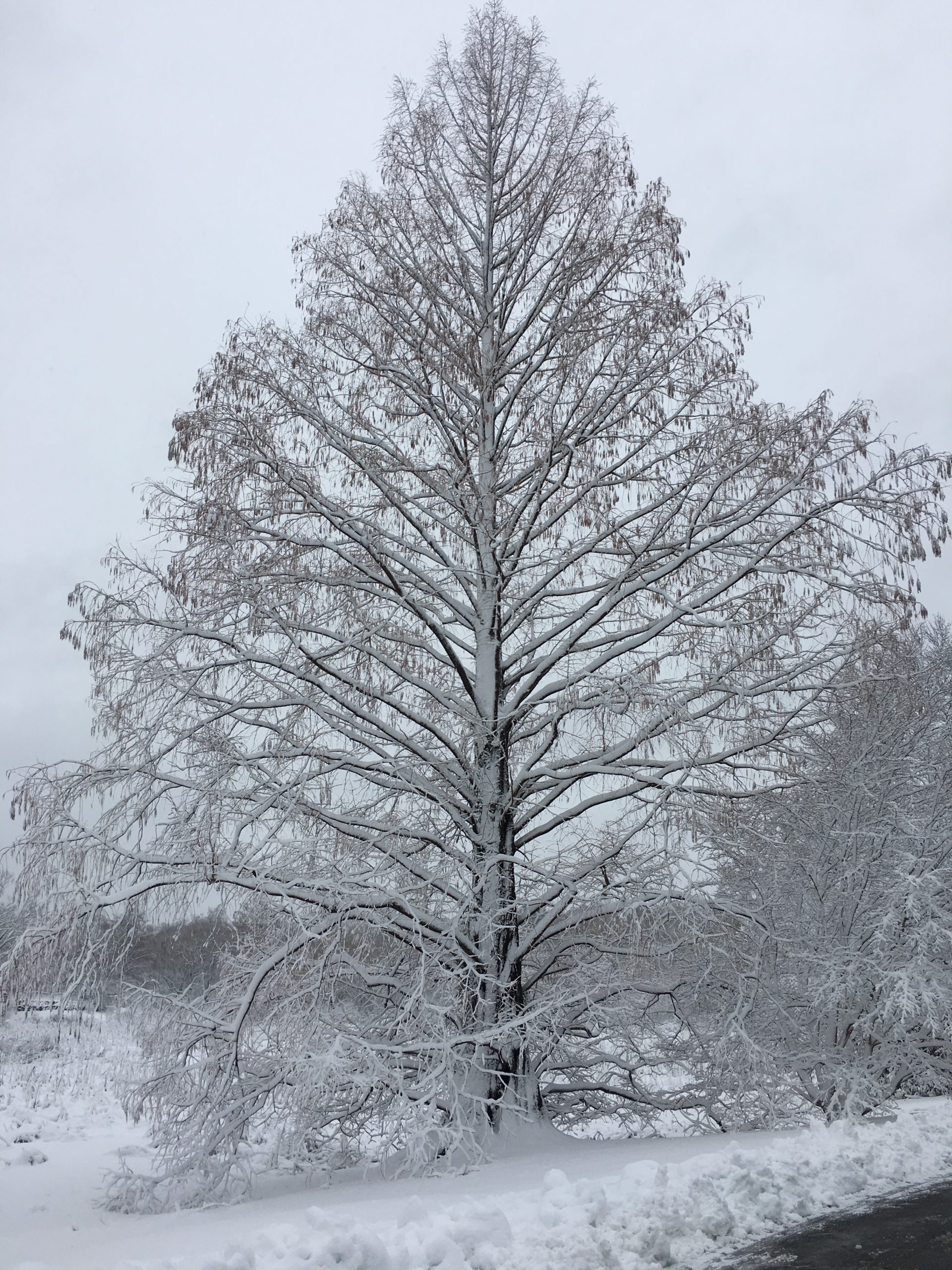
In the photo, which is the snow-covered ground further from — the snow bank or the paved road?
the paved road

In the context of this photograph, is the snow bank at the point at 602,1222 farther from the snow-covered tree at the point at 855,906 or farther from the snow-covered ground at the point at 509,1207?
the snow-covered tree at the point at 855,906

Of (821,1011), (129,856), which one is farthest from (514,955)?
(821,1011)

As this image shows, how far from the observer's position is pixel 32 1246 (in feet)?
19.0

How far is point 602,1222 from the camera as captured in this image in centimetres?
475

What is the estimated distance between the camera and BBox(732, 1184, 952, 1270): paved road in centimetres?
443

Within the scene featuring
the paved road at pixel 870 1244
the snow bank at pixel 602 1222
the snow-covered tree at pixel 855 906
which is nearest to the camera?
the snow bank at pixel 602 1222

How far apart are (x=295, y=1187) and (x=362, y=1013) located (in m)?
1.31

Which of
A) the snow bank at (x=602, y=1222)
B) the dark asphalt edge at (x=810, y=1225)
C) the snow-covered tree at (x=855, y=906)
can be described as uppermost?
the snow-covered tree at (x=855, y=906)

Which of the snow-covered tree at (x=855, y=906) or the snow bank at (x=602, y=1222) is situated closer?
the snow bank at (x=602, y=1222)

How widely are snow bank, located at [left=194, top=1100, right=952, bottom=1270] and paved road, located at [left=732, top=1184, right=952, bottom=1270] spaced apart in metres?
0.20

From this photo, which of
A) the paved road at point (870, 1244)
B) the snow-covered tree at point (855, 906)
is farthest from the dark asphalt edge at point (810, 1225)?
the snow-covered tree at point (855, 906)

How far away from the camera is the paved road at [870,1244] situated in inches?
175

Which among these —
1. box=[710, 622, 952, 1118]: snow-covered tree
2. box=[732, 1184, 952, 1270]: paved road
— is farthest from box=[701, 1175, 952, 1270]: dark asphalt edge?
box=[710, 622, 952, 1118]: snow-covered tree

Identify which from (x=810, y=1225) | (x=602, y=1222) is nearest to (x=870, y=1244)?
(x=810, y=1225)
